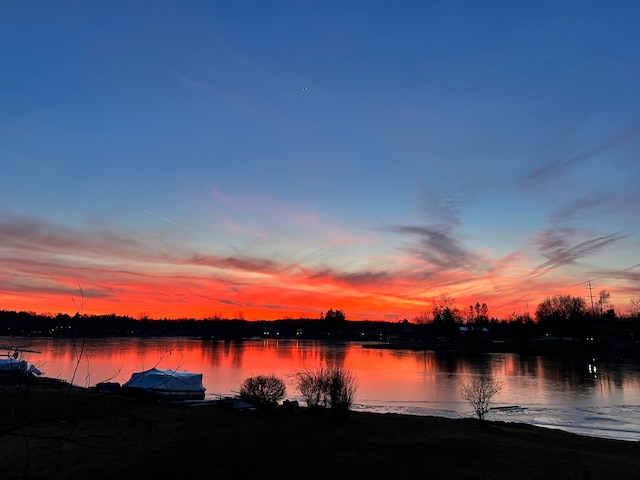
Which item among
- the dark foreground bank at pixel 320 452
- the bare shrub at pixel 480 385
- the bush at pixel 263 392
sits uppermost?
the bush at pixel 263 392

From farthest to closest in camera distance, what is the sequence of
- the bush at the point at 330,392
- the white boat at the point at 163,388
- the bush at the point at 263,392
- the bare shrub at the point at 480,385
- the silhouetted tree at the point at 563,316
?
the silhouetted tree at the point at 563,316 → the bare shrub at the point at 480,385 → the white boat at the point at 163,388 → the bush at the point at 263,392 → the bush at the point at 330,392

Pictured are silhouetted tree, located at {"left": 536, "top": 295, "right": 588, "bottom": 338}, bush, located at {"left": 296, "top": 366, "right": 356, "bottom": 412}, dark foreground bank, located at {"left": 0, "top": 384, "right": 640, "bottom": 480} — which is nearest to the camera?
dark foreground bank, located at {"left": 0, "top": 384, "right": 640, "bottom": 480}

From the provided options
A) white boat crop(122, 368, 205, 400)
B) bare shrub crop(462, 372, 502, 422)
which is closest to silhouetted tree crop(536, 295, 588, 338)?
bare shrub crop(462, 372, 502, 422)

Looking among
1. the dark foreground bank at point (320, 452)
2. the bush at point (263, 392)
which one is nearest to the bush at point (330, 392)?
the dark foreground bank at point (320, 452)

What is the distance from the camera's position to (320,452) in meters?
15.4

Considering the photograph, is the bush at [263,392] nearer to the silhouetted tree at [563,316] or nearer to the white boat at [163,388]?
the white boat at [163,388]

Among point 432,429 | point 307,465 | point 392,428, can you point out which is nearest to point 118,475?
point 307,465

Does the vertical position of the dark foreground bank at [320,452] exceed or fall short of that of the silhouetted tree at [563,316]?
it falls short

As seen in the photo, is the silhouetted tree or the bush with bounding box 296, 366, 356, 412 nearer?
the bush with bounding box 296, 366, 356, 412

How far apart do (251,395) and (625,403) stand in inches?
1212

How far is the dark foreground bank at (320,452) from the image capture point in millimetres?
13148

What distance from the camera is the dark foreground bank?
1315 cm

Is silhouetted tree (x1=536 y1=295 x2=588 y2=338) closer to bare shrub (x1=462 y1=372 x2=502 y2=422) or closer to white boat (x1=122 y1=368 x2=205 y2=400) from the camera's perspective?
bare shrub (x1=462 y1=372 x2=502 y2=422)

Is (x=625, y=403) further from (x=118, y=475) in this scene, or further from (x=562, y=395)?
(x=118, y=475)
